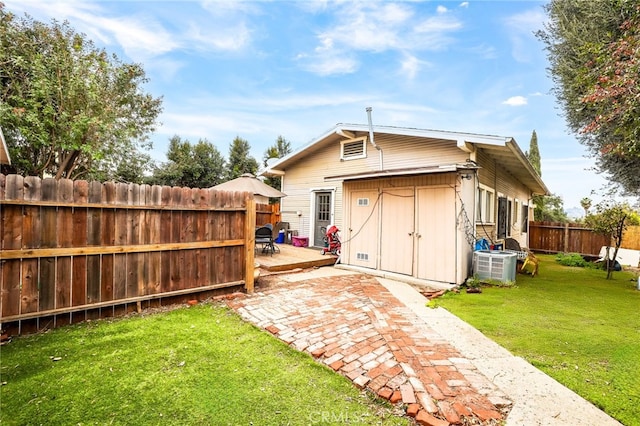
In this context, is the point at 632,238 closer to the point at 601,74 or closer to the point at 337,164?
the point at 601,74

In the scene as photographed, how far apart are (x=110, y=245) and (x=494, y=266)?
736cm

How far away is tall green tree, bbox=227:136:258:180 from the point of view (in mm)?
23734

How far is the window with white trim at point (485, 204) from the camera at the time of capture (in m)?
7.53

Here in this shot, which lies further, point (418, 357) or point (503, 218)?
point (503, 218)

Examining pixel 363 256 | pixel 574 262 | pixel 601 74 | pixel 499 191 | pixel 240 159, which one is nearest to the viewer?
pixel 601 74

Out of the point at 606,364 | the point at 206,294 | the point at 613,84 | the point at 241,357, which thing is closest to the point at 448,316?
the point at 606,364

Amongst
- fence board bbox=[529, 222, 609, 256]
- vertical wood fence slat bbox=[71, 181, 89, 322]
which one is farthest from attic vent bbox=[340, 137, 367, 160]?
fence board bbox=[529, 222, 609, 256]

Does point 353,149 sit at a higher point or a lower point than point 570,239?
higher

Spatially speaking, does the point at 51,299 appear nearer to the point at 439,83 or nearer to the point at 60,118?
the point at 60,118

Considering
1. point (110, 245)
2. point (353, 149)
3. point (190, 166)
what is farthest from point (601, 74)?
point (190, 166)

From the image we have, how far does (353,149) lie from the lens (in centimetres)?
1013

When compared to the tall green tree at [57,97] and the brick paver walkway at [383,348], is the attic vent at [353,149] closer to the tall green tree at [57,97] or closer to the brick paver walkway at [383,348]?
the brick paver walkway at [383,348]

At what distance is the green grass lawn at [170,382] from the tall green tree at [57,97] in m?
10.3

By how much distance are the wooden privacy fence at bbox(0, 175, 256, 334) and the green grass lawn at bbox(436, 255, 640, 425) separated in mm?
3970
